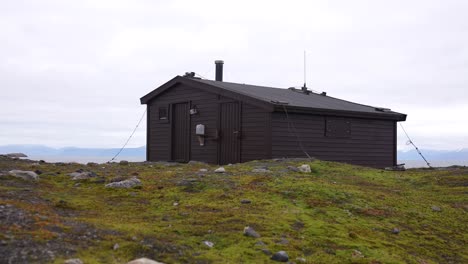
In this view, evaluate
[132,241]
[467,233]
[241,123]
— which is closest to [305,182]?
[467,233]

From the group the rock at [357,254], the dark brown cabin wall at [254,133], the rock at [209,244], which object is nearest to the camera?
the rock at [209,244]

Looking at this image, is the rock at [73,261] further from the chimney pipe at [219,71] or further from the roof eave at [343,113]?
the chimney pipe at [219,71]

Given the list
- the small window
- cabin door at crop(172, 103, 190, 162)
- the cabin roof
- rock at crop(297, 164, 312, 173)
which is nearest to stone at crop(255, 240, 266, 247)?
rock at crop(297, 164, 312, 173)

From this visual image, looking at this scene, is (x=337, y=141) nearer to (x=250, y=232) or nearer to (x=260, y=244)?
(x=250, y=232)

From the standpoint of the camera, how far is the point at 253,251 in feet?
25.2

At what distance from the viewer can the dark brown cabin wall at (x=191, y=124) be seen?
24219 millimetres

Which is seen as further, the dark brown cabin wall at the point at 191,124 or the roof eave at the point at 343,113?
the dark brown cabin wall at the point at 191,124

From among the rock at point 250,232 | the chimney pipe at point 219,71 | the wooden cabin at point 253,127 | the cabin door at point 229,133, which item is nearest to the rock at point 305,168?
the wooden cabin at point 253,127

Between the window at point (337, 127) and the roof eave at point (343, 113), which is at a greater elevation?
the roof eave at point (343, 113)

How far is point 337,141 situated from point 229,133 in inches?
198

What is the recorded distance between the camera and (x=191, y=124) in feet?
84.0

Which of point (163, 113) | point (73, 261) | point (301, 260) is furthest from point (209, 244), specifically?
point (163, 113)

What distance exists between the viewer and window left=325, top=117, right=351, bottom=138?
2373cm

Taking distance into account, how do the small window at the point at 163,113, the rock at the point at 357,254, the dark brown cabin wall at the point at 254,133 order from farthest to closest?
1. the small window at the point at 163,113
2. the dark brown cabin wall at the point at 254,133
3. the rock at the point at 357,254
